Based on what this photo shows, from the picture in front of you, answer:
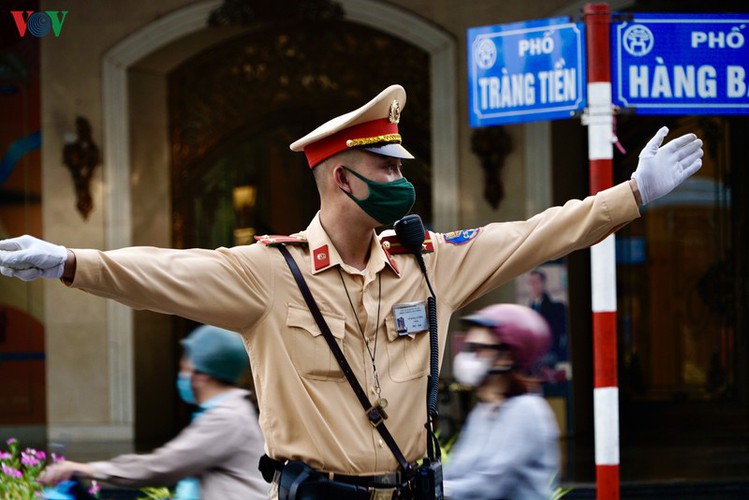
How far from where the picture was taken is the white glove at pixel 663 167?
2982mm

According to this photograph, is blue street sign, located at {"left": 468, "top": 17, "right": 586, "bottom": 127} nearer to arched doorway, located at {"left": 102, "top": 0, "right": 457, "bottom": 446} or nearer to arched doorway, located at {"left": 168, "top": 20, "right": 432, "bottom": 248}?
arched doorway, located at {"left": 102, "top": 0, "right": 457, "bottom": 446}

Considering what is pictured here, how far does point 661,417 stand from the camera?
12008mm

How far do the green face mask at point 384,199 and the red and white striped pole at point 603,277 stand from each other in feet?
6.19

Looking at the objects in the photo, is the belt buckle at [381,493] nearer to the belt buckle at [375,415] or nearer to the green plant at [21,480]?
the belt buckle at [375,415]

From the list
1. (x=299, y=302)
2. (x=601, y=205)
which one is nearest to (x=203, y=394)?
(x=299, y=302)

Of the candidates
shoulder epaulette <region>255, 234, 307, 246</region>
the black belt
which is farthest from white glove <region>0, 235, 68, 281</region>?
the black belt

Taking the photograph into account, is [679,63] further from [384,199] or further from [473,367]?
[384,199]

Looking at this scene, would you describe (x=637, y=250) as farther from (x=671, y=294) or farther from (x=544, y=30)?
(x=544, y=30)

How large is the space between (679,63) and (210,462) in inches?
96.3

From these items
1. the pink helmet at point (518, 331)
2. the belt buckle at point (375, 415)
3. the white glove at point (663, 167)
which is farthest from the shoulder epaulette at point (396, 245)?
the pink helmet at point (518, 331)

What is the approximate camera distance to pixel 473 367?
422 centimetres

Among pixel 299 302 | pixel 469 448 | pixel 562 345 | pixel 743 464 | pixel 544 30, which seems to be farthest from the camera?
pixel 562 345

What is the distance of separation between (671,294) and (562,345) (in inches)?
72.2

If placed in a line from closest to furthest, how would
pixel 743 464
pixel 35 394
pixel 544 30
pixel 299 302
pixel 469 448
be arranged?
pixel 299 302, pixel 469 448, pixel 544 30, pixel 743 464, pixel 35 394
